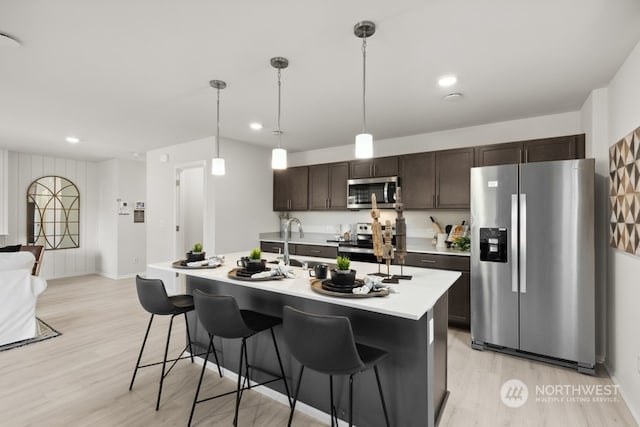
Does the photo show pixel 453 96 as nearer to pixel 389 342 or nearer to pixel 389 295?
pixel 389 295

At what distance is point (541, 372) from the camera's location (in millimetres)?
2689

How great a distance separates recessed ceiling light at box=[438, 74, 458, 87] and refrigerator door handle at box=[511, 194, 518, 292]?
1.14 meters

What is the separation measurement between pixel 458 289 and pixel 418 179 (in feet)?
4.70

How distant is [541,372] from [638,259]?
1.20 metres

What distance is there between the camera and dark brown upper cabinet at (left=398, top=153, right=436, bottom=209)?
4.09 meters

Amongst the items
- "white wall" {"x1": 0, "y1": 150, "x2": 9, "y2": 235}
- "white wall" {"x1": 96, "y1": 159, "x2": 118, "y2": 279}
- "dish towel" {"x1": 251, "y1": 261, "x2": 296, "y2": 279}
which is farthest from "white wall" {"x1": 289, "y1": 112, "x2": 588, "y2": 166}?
"white wall" {"x1": 0, "y1": 150, "x2": 9, "y2": 235}

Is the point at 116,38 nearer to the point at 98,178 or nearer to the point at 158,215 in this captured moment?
the point at 158,215

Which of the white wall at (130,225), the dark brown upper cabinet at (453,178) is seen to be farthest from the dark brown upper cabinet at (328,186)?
the white wall at (130,225)

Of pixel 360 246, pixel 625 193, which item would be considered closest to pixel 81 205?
pixel 360 246

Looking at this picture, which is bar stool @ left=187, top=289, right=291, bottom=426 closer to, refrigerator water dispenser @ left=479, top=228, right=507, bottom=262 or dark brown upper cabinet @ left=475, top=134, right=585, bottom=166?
refrigerator water dispenser @ left=479, top=228, right=507, bottom=262

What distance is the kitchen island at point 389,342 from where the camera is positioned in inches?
67.1

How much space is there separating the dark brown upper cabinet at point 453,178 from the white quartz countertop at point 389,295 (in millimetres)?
1834

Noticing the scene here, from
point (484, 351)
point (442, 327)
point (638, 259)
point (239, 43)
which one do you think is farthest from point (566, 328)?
point (239, 43)

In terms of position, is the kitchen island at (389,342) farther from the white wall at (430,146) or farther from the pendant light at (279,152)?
the white wall at (430,146)
